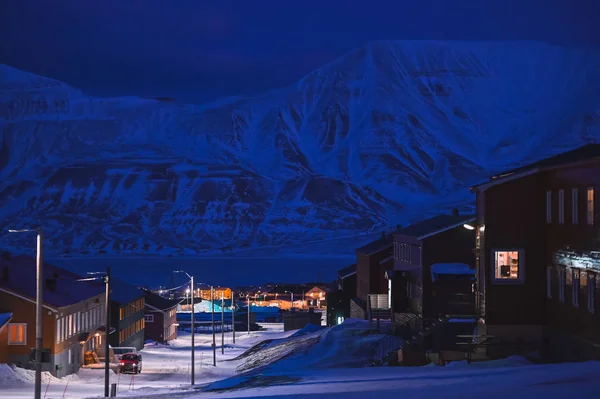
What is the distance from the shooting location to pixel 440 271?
1532 inches

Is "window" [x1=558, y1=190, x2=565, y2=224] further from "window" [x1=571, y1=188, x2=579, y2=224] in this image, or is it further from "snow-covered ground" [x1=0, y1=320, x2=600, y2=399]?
"snow-covered ground" [x1=0, y1=320, x2=600, y2=399]

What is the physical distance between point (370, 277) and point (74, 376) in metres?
22.7

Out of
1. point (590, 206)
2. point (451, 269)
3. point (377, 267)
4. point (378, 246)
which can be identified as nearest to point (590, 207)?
point (590, 206)

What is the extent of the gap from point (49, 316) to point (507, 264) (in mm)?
21312

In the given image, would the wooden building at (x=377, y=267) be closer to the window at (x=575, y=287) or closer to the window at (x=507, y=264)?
the window at (x=507, y=264)

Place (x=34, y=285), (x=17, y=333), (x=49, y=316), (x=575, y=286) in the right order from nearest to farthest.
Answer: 1. (x=575, y=286)
2. (x=17, y=333)
3. (x=49, y=316)
4. (x=34, y=285)

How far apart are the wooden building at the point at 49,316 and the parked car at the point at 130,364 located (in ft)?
8.66

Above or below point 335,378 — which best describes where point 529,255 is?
above

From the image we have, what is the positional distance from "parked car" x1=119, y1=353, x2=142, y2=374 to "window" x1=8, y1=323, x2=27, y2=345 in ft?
15.3

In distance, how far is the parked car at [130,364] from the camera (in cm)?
4081

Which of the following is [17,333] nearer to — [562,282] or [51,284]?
[51,284]

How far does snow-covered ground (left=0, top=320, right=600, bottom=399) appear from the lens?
613 inches

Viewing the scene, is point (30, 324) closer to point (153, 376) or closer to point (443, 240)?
point (153, 376)

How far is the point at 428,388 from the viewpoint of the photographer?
16375mm
